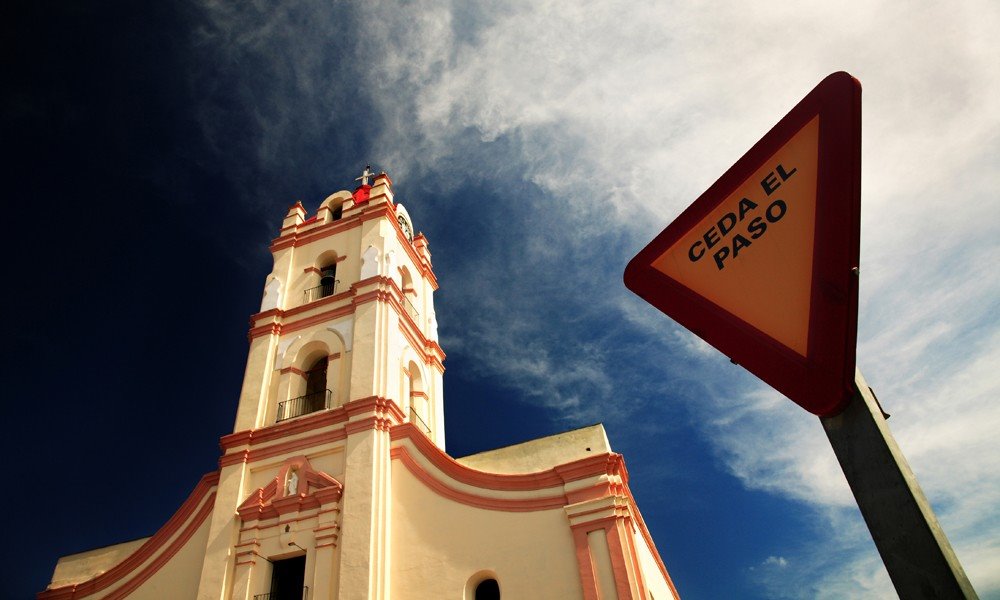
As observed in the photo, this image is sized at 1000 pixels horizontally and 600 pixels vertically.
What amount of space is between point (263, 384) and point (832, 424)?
15.2m

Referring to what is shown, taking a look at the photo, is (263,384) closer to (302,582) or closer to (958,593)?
(302,582)

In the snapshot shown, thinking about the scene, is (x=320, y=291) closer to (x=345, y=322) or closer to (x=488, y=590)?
(x=345, y=322)

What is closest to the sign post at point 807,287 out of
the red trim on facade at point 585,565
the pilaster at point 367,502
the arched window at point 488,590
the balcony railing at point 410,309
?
the red trim on facade at point 585,565

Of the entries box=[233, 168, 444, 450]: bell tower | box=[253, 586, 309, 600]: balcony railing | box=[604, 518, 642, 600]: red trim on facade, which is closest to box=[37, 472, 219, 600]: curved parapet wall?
box=[253, 586, 309, 600]: balcony railing

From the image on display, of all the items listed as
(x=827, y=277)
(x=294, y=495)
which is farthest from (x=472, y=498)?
(x=827, y=277)

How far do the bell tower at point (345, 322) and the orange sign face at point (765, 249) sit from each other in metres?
11.6

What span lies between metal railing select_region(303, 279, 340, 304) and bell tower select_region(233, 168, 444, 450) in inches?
Answer: 1.5

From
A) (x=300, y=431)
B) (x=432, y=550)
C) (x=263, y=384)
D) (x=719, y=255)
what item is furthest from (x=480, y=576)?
(x=719, y=255)

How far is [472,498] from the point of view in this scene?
39.9 ft

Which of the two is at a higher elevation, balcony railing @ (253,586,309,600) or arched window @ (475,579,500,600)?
balcony railing @ (253,586,309,600)

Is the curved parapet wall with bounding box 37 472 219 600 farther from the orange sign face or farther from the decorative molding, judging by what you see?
the orange sign face

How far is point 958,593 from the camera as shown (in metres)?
2.06

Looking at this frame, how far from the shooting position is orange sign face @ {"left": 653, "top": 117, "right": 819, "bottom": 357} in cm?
283

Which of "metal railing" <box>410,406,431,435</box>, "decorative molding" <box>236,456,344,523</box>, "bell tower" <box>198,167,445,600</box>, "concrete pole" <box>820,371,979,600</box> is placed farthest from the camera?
"metal railing" <box>410,406,431,435</box>
